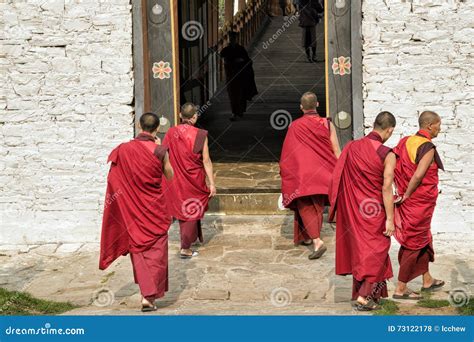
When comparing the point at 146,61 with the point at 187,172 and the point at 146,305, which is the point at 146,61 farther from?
the point at 146,305

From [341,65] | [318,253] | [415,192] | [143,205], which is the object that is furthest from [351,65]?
[143,205]

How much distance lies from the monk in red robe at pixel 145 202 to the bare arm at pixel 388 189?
1730mm

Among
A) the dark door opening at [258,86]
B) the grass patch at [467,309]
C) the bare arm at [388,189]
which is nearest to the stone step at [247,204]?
the dark door opening at [258,86]

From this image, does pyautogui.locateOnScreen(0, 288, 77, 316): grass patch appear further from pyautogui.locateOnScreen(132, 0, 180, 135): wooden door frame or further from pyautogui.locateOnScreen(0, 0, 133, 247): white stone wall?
pyautogui.locateOnScreen(132, 0, 180, 135): wooden door frame

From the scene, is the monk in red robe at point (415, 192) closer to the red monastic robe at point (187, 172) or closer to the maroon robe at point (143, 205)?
the maroon robe at point (143, 205)

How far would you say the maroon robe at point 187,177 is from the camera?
30.2ft

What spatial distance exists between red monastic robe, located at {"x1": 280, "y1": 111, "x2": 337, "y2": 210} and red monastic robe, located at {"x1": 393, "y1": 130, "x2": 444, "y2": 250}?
1469 millimetres

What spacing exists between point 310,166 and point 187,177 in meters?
1.21

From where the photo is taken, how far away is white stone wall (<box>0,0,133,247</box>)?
32.1ft

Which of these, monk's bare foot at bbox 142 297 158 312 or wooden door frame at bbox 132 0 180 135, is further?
wooden door frame at bbox 132 0 180 135

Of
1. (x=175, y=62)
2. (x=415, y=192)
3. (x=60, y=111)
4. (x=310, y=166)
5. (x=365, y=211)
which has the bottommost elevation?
(x=365, y=211)

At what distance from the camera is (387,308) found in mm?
7402

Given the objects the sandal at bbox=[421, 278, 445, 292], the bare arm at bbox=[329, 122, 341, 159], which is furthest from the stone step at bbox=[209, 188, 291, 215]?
the sandal at bbox=[421, 278, 445, 292]

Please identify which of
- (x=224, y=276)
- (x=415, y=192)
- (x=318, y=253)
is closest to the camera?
(x=415, y=192)
